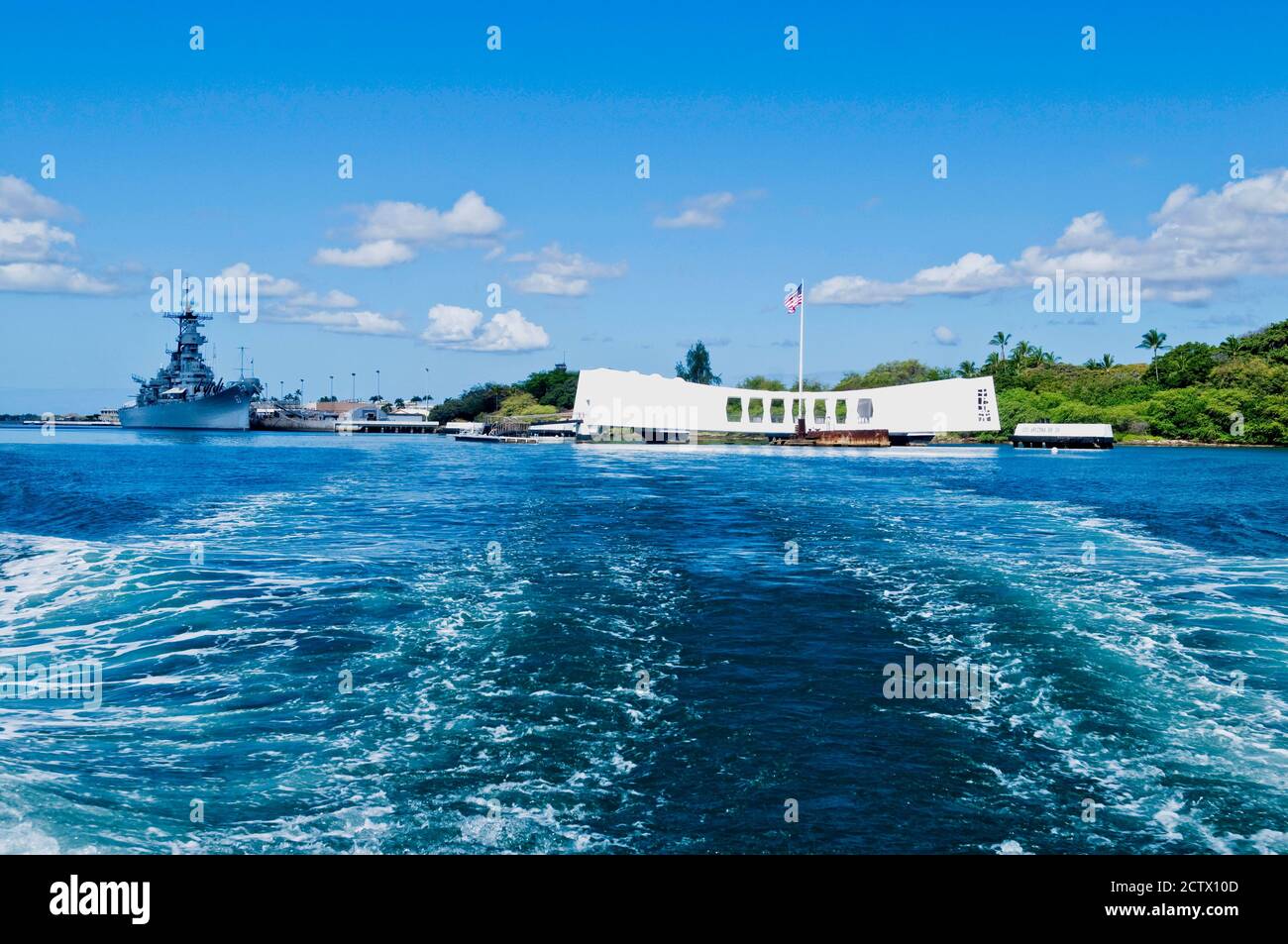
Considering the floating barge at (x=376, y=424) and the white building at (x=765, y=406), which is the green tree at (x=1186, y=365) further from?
the floating barge at (x=376, y=424)

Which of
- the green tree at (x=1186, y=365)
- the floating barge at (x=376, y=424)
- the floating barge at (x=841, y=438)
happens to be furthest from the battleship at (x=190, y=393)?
the green tree at (x=1186, y=365)

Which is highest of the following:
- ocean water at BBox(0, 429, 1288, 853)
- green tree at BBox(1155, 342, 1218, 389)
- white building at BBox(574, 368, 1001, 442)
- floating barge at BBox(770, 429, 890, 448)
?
green tree at BBox(1155, 342, 1218, 389)

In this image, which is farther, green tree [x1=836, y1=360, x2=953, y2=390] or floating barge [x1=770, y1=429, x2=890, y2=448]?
green tree [x1=836, y1=360, x2=953, y2=390]

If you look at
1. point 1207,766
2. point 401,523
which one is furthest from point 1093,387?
point 1207,766

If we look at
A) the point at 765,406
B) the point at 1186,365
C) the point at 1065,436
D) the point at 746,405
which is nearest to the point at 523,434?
the point at 746,405

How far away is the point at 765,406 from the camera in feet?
341

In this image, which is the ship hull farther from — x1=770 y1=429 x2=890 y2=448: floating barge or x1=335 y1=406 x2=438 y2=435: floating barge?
x1=770 y1=429 x2=890 y2=448: floating barge

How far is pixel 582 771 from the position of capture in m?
8.30

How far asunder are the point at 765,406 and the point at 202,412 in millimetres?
103049

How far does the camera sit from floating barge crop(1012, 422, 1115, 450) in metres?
93.0

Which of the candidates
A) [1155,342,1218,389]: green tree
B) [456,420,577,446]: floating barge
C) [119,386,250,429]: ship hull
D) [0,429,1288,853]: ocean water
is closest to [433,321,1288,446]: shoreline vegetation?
[1155,342,1218,389]: green tree

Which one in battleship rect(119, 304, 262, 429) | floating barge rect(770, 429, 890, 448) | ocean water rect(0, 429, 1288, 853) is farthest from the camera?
battleship rect(119, 304, 262, 429)

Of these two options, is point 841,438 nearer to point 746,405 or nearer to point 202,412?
point 746,405
